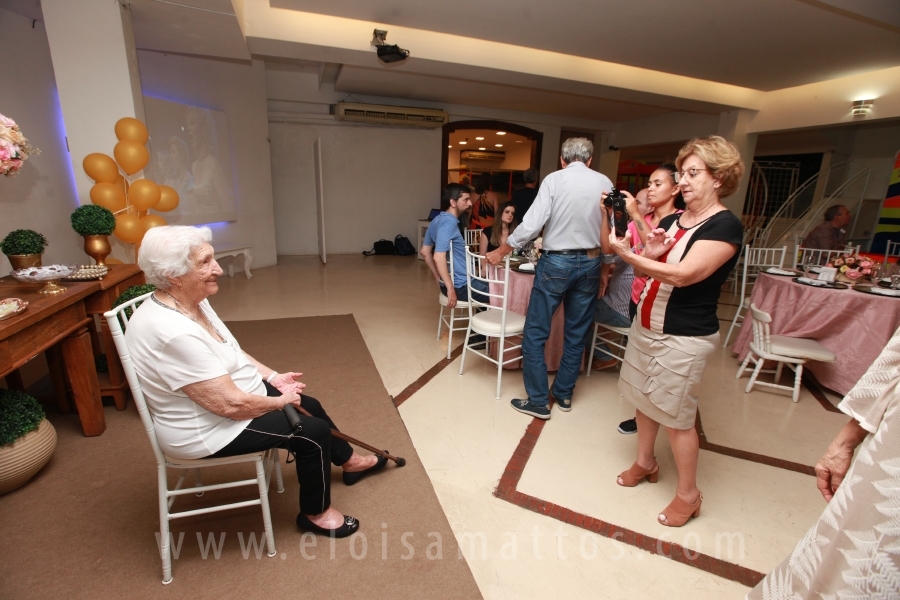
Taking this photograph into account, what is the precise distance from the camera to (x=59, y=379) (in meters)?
2.38

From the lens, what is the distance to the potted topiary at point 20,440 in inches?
68.6

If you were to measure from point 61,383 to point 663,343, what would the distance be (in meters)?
3.19

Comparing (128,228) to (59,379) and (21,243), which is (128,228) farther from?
(59,379)

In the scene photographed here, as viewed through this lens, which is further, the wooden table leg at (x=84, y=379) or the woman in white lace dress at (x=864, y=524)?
the wooden table leg at (x=84, y=379)

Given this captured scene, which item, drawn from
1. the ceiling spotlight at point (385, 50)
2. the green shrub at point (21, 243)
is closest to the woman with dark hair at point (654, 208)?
the green shrub at point (21, 243)

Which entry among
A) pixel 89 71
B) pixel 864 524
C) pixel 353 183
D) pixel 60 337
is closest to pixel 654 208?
pixel 864 524

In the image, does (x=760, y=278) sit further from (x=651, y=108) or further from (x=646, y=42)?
(x=651, y=108)

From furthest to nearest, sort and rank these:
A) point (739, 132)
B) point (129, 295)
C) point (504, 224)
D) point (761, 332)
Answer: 1. point (739, 132)
2. point (504, 224)
3. point (761, 332)
4. point (129, 295)

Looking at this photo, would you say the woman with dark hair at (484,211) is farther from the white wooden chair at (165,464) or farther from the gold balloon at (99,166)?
the white wooden chair at (165,464)

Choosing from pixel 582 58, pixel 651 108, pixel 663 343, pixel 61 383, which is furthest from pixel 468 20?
pixel 651 108

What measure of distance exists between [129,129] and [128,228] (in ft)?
2.44

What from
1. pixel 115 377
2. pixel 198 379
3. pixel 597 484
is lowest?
pixel 597 484

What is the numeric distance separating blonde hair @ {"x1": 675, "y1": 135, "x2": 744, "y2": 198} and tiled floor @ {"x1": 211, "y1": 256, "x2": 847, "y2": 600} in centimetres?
139

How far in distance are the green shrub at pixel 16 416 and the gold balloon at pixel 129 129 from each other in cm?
205
